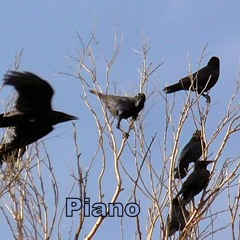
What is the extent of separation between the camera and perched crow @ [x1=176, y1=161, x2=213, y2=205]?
7.31 metres

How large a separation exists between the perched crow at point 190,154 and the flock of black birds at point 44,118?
0.01 meters

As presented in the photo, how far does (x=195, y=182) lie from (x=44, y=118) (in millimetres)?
1393

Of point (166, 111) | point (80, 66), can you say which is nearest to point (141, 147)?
point (166, 111)

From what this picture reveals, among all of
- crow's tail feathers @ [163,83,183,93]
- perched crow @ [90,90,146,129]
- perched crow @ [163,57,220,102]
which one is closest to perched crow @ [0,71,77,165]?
perched crow @ [90,90,146,129]

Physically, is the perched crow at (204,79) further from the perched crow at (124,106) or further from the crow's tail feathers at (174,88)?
the perched crow at (124,106)

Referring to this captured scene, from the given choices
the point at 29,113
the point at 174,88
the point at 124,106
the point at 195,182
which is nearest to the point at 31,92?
the point at 29,113

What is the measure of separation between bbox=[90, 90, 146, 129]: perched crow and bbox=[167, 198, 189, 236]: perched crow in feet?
3.44

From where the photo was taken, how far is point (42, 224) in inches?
252

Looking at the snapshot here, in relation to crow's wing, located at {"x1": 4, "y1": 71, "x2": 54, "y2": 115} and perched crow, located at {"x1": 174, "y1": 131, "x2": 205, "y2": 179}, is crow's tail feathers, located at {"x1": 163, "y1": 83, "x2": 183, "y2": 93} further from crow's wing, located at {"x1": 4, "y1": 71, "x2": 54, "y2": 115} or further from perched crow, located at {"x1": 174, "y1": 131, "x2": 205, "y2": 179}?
crow's wing, located at {"x1": 4, "y1": 71, "x2": 54, "y2": 115}

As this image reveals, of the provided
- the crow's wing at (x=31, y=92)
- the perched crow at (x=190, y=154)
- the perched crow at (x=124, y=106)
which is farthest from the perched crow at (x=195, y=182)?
the crow's wing at (x=31, y=92)

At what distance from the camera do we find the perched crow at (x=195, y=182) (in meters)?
7.31

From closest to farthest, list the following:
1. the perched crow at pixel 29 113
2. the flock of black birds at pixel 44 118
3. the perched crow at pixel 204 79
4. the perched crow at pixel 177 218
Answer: the perched crow at pixel 177 218
the flock of black birds at pixel 44 118
the perched crow at pixel 29 113
the perched crow at pixel 204 79

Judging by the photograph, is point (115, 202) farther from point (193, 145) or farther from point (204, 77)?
point (204, 77)

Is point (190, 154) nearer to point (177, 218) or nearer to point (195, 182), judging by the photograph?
point (195, 182)
